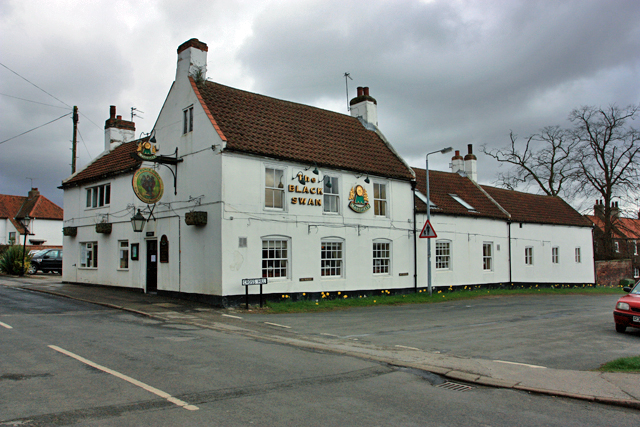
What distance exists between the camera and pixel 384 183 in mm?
22094

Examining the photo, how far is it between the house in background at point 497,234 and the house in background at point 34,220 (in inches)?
1835

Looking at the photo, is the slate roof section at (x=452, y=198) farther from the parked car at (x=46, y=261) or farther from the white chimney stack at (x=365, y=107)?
the parked car at (x=46, y=261)

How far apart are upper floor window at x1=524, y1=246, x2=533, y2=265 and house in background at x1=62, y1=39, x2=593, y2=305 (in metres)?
5.39

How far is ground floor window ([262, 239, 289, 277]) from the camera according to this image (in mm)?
17609

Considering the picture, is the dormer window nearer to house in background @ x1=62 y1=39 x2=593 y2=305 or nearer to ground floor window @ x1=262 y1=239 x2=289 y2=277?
house in background @ x1=62 y1=39 x2=593 y2=305

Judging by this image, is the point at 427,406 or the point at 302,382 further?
the point at 302,382

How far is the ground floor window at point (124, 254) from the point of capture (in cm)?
2170

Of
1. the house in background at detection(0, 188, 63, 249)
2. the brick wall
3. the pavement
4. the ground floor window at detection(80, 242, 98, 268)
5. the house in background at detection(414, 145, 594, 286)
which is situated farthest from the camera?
the house in background at detection(0, 188, 63, 249)

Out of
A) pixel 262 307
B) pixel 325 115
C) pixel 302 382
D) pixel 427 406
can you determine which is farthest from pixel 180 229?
pixel 427 406

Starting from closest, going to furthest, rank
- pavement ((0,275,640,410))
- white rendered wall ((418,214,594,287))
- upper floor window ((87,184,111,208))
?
pavement ((0,275,640,410)), upper floor window ((87,184,111,208)), white rendered wall ((418,214,594,287))

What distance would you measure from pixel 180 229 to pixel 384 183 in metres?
9.46

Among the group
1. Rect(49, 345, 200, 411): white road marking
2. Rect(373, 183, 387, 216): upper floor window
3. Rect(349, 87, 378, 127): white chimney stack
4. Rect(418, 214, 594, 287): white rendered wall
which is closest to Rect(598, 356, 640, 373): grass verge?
Rect(49, 345, 200, 411): white road marking

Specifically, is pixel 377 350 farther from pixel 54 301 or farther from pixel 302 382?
pixel 54 301

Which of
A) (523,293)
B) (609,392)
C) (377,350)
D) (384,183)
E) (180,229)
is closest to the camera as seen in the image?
(609,392)
